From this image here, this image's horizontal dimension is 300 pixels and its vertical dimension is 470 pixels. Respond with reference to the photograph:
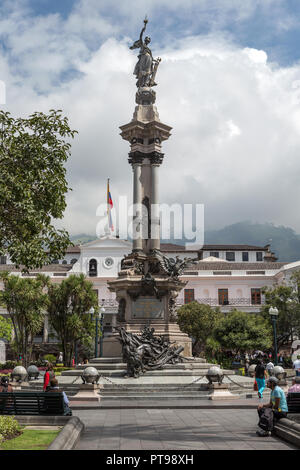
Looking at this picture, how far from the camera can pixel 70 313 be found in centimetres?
4003

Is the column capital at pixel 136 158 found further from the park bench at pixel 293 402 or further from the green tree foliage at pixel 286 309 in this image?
the green tree foliage at pixel 286 309

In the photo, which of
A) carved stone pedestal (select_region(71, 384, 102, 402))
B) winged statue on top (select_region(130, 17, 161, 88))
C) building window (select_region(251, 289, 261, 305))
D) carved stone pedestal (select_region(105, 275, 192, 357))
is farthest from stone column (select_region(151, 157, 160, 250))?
building window (select_region(251, 289, 261, 305))

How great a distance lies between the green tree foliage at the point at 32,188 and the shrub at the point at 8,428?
3261 millimetres

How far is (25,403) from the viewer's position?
440 inches

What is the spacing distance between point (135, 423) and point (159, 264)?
1241 centimetres

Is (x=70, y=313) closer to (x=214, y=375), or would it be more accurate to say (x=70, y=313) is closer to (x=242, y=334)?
(x=242, y=334)

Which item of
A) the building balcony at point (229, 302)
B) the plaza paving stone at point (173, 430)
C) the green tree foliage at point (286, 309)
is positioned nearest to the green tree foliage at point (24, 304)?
the green tree foliage at point (286, 309)

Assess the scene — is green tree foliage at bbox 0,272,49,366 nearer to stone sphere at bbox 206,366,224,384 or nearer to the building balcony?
stone sphere at bbox 206,366,224,384

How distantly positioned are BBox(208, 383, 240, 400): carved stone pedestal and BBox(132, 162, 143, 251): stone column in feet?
28.5

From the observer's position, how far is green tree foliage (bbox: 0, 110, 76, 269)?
11.2m

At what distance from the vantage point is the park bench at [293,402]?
11219mm

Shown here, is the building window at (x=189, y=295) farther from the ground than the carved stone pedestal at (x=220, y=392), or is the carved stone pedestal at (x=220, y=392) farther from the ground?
the building window at (x=189, y=295)
